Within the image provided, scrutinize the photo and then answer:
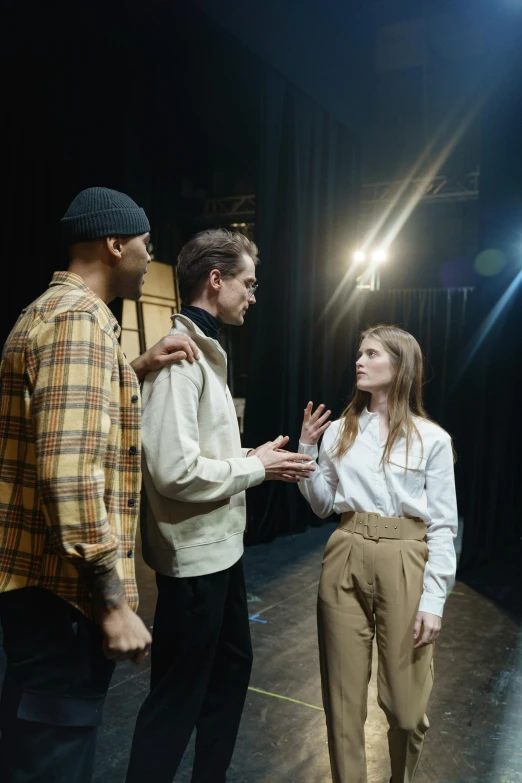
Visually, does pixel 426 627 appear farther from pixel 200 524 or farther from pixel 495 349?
pixel 495 349

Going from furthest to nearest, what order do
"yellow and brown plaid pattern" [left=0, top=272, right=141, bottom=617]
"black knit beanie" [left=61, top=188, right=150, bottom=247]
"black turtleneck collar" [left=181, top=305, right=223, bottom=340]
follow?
"black turtleneck collar" [left=181, top=305, right=223, bottom=340], "black knit beanie" [left=61, top=188, right=150, bottom=247], "yellow and brown plaid pattern" [left=0, top=272, right=141, bottom=617]

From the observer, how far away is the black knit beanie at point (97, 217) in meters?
1.18

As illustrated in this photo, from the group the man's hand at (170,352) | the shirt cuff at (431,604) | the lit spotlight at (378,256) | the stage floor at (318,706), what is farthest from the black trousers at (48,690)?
the lit spotlight at (378,256)

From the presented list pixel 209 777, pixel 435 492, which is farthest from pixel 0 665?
pixel 435 492

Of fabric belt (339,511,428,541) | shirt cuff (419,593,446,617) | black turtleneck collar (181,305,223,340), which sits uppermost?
black turtleneck collar (181,305,223,340)

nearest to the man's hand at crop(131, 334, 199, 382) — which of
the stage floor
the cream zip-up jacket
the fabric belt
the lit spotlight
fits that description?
the cream zip-up jacket

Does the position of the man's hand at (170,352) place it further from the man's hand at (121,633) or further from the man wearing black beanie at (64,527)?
the man's hand at (121,633)

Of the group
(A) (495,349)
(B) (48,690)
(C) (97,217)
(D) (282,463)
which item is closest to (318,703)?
(D) (282,463)

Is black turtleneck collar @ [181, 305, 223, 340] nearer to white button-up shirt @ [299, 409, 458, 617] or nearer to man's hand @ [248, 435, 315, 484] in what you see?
man's hand @ [248, 435, 315, 484]

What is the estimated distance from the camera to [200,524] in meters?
1.44

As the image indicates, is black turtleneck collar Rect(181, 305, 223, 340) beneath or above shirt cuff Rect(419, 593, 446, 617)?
above

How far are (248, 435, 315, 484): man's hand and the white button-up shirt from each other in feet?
0.42

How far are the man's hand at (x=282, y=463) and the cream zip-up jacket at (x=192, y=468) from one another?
0.05 meters

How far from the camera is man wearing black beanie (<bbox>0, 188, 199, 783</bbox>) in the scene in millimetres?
1006
